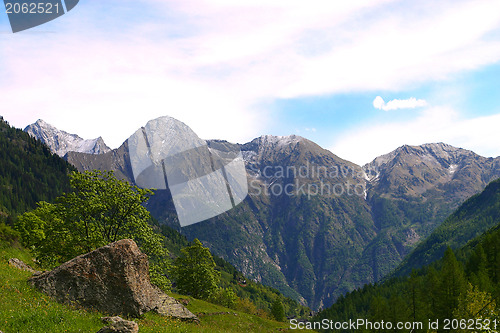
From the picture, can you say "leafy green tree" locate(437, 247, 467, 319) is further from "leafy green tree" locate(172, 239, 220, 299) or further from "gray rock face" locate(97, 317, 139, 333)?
"gray rock face" locate(97, 317, 139, 333)

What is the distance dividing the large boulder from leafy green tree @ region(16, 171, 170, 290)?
1537 cm

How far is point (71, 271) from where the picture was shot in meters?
23.9

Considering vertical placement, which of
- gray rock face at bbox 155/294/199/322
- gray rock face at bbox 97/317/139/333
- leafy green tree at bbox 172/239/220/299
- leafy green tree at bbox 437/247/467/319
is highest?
gray rock face at bbox 97/317/139/333

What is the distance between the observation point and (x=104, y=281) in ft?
80.3

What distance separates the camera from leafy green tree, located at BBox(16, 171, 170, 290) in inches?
1578

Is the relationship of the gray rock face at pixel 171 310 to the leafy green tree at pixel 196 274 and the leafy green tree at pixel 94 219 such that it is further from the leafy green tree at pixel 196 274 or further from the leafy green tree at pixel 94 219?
the leafy green tree at pixel 196 274

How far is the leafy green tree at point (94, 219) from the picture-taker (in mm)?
40094

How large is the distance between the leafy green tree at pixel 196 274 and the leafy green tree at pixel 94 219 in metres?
40.7

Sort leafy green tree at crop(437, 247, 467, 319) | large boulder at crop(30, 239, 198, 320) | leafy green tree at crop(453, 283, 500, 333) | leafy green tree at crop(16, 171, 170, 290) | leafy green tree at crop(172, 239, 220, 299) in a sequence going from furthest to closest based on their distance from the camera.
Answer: leafy green tree at crop(172, 239, 220, 299) < leafy green tree at crop(437, 247, 467, 319) < leafy green tree at crop(453, 283, 500, 333) < leafy green tree at crop(16, 171, 170, 290) < large boulder at crop(30, 239, 198, 320)

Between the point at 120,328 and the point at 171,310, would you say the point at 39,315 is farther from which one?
the point at 171,310

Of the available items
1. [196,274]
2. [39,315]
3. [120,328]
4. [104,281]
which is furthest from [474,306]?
[39,315]

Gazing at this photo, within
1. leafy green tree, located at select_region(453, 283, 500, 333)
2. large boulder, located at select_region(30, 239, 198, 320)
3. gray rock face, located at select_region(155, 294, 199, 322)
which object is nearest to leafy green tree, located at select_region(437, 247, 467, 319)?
leafy green tree, located at select_region(453, 283, 500, 333)

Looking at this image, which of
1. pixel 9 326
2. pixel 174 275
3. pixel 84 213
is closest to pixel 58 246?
pixel 84 213

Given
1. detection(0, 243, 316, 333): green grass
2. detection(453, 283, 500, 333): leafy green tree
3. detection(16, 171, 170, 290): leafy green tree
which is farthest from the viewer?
detection(453, 283, 500, 333): leafy green tree
